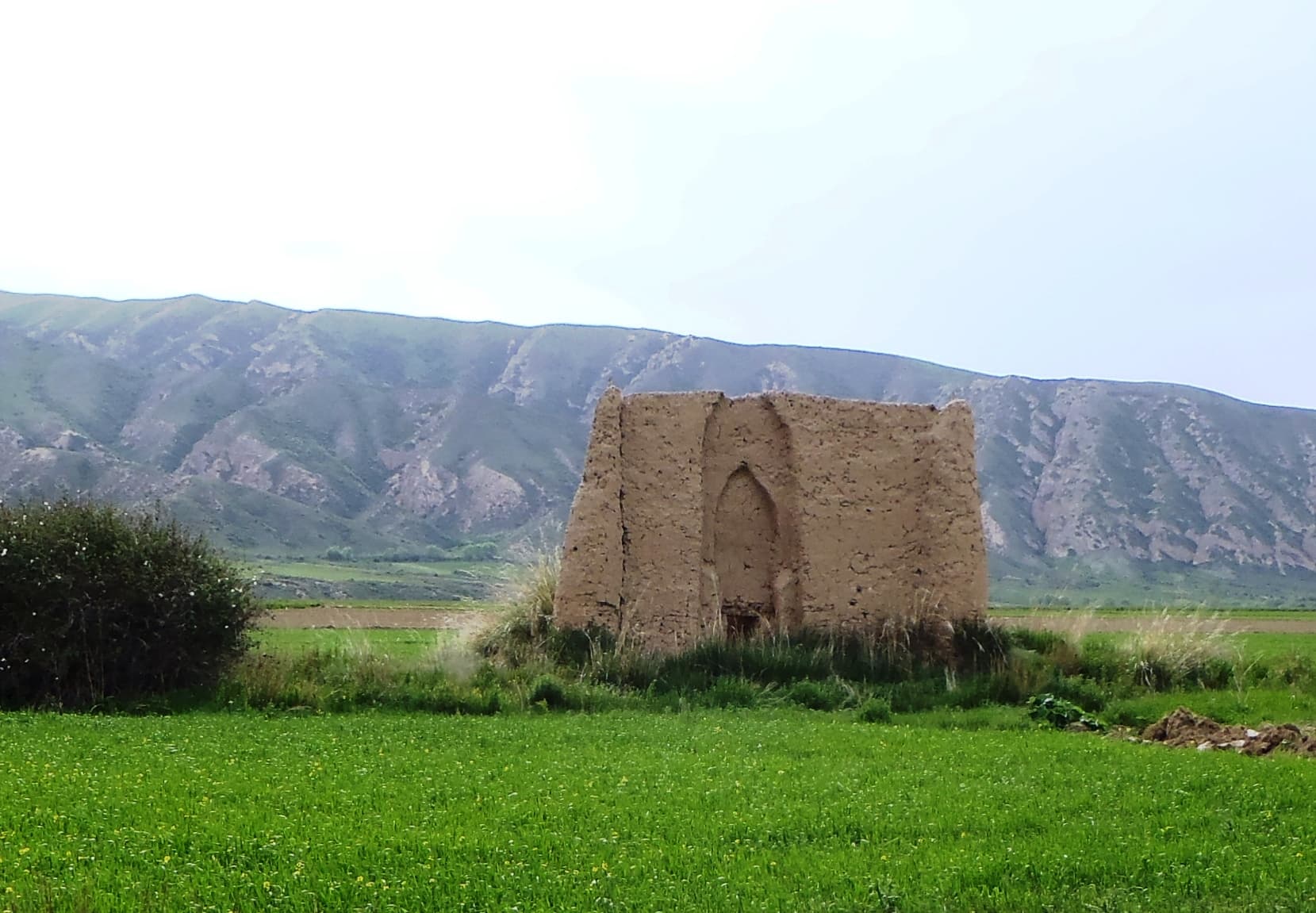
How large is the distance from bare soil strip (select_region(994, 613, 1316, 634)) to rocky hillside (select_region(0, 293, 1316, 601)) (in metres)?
27.5

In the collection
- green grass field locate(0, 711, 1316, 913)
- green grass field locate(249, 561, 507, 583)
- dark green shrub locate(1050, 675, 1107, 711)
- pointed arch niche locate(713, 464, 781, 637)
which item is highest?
pointed arch niche locate(713, 464, 781, 637)

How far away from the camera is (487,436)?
8650cm

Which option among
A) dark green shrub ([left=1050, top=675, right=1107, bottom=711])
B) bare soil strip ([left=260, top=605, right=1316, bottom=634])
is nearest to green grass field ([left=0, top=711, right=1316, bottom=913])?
dark green shrub ([left=1050, top=675, right=1107, bottom=711])

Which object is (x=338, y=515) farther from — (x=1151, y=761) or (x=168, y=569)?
(x=1151, y=761)

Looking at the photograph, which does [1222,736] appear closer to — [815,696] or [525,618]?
[815,696]

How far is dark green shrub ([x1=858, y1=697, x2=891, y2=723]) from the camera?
12.6 meters

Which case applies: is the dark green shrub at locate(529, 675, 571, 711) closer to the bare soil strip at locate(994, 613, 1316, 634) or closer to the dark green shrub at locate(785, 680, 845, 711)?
the dark green shrub at locate(785, 680, 845, 711)

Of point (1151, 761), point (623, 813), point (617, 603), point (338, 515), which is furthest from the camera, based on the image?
point (338, 515)

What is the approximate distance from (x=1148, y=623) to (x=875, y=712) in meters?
8.69

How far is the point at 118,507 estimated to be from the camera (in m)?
13.8

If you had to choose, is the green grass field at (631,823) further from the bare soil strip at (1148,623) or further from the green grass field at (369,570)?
the green grass field at (369,570)

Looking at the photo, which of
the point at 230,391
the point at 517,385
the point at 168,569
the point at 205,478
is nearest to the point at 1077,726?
the point at 168,569

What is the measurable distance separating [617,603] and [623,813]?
8.14m

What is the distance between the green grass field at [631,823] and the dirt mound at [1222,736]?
81 cm
